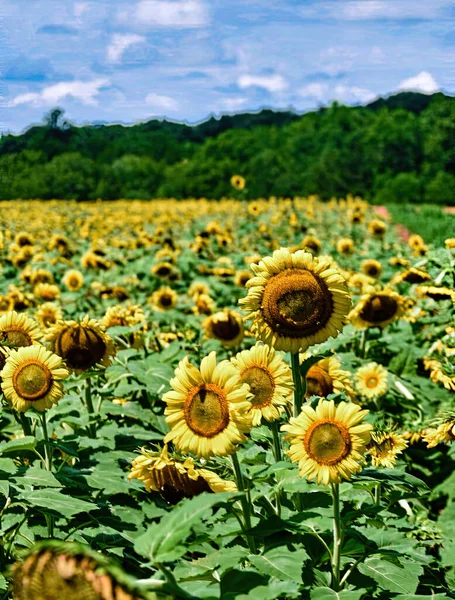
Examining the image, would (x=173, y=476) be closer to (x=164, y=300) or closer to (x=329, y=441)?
(x=329, y=441)

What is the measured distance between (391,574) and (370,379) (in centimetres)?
204

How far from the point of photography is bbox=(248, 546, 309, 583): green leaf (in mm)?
1769

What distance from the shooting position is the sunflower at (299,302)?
2170mm

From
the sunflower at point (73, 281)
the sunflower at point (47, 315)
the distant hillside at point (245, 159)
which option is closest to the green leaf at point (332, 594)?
the sunflower at point (47, 315)

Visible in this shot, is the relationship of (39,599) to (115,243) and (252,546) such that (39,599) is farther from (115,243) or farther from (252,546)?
(115,243)

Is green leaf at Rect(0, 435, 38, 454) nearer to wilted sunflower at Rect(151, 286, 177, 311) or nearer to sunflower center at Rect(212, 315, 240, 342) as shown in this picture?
sunflower center at Rect(212, 315, 240, 342)

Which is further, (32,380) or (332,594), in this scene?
(32,380)

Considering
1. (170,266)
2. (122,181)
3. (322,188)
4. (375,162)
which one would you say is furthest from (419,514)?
(375,162)

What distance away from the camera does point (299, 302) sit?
2.19 metres

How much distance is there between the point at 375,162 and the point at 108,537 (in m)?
36.8

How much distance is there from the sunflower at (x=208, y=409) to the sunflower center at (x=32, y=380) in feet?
2.44

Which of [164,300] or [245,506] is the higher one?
[164,300]

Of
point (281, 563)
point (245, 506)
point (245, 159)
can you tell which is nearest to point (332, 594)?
point (281, 563)

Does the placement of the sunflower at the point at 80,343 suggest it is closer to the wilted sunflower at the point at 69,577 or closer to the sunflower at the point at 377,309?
the sunflower at the point at 377,309
